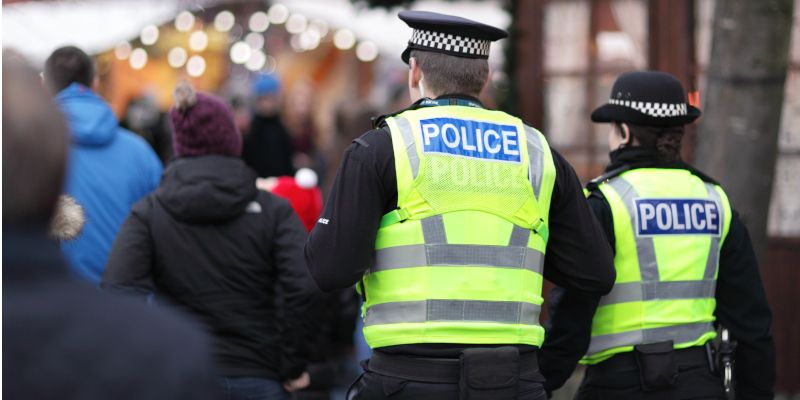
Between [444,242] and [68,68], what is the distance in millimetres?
2981

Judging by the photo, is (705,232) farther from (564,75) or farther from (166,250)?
(564,75)

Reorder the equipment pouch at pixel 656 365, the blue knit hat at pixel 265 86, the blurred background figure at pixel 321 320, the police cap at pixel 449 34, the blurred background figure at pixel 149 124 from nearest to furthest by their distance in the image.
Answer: the police cap at pixel 449 34 < the equipment pouch at pixel 656 365 < the blurred background figure at pixel 321 320 < the blue knit hat at pixel 265 86 < the blurred background figure at pixel 149 124

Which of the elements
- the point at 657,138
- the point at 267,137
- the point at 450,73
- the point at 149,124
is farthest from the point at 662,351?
the point at 149,124

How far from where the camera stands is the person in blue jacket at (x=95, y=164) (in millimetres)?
5656

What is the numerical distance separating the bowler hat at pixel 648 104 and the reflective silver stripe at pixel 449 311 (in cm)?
107

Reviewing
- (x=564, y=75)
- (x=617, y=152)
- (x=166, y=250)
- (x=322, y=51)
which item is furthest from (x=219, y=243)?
(x=322, y=51)

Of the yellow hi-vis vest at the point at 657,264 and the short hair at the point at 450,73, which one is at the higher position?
the short hair at the point at 450,73

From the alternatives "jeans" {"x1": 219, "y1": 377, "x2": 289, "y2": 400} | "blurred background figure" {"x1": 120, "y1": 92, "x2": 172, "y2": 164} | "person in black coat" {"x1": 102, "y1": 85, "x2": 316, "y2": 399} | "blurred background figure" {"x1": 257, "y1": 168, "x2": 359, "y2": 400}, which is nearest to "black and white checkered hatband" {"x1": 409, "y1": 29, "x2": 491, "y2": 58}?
"person in black coat" {"x1": 102, "y1": 85, "x2": 316, "y2": 399}

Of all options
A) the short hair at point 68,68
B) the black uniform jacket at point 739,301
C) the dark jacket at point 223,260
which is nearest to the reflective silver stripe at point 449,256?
the black uniform jacket at point 739,301

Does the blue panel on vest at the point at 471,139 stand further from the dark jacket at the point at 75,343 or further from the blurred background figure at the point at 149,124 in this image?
the blurred background figure at the point at 149,124

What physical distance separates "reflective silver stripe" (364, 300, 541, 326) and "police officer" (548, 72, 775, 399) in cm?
62

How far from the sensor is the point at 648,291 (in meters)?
4.14

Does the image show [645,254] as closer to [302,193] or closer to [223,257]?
[223,257]

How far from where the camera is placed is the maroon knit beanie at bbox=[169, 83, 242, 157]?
4691 millimetres
